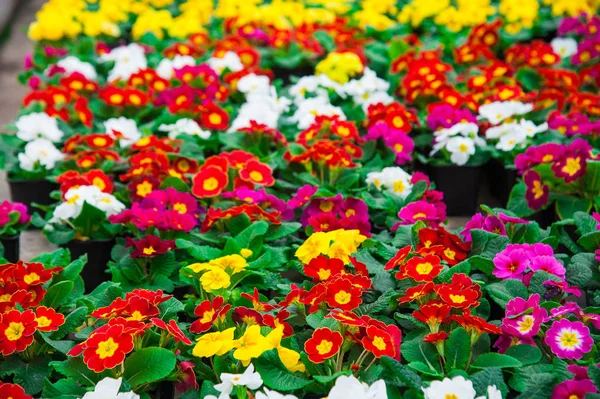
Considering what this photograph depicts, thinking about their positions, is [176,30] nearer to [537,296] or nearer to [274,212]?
[274,212]

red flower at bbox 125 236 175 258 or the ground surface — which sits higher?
red flower at bbox 125 236 175 258

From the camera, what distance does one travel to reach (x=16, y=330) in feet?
6.31

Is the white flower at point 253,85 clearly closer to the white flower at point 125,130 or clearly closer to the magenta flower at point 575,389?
the white flower at point 125,130

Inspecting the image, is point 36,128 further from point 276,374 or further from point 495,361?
point 495,361

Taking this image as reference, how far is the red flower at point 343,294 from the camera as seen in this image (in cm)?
194

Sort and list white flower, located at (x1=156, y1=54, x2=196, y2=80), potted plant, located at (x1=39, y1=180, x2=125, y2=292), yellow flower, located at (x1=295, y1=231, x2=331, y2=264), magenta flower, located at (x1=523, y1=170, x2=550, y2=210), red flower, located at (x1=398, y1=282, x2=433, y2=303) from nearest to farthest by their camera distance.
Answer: red flower, located at (x1=398, y1=282, x2=433, y2=303)
yellow flower, located at (x1=295, y1=231, x2=331, y2=264)
potted plant, located at (x1=39, y1=180, x2=125, y2=292)
magenta flower, located at (x1=523, y1=170, x2=550, y2=210)
white flower, located at (x1=156, y1=54, x2=196, y2=80)

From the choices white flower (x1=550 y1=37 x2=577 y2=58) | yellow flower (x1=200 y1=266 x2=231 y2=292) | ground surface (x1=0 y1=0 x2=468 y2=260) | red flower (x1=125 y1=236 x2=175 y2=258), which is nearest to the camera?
yellow flower (x1=200 y1=266 x2=231 y2=292)

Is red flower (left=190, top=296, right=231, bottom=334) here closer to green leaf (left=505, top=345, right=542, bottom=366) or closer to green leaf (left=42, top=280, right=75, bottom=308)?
green leaf (left=42, top=280, right=75, bottom=308)

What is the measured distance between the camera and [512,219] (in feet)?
7.75

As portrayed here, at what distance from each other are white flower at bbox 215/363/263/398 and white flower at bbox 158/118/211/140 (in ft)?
5.71

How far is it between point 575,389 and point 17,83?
4.44 meters

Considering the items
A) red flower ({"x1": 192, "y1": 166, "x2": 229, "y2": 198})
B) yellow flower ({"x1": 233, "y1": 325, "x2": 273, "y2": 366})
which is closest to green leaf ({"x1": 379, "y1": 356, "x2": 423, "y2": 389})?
yellow flower ({"x1": 233, "y1": 325, "x2": 273, "y2": 366})

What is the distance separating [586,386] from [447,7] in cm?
388

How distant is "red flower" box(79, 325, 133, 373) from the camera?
1.77 m
